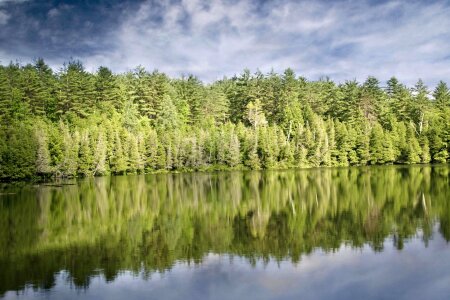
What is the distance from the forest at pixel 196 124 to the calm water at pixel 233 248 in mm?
37135

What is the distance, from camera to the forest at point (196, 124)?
74.6 meters

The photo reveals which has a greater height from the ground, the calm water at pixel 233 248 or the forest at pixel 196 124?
the forest at pixel 196 124

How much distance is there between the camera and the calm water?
16.5 metres

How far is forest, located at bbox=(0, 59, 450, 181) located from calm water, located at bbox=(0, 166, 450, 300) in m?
37.1

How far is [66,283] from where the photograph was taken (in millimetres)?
17469

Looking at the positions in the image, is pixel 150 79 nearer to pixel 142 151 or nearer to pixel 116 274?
pixel 142 151

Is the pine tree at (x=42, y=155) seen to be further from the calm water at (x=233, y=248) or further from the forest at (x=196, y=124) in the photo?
the calm water at (x=233, y=248)

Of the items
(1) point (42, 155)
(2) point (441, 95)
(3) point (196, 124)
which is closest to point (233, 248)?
(1) point (42, 155)

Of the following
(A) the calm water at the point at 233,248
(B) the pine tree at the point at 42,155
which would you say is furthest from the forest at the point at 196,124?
(A) the calm water at the point at 233,248

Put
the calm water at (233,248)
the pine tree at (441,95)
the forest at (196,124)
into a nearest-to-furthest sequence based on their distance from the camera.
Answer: the calm water at (233,248) → the forest at (196,124) → the pine tree at (441,95)

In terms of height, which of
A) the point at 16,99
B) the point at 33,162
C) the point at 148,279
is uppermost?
the point at 16,99

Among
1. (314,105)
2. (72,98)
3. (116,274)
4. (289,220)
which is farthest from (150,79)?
(116,274)

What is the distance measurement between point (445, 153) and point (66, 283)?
289 ft

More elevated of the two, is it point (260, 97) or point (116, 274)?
point (260, 97)
